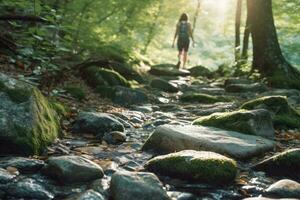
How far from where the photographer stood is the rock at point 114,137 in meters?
6.05

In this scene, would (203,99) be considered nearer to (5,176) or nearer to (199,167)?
(199,167)

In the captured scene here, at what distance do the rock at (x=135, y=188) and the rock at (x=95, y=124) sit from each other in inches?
94.0

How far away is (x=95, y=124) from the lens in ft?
21.2

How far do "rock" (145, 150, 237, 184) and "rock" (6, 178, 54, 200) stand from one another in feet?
4.25

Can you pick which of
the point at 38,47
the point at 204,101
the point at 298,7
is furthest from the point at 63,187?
the point at 298,7

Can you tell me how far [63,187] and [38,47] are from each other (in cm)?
379

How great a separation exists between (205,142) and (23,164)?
2.20 m

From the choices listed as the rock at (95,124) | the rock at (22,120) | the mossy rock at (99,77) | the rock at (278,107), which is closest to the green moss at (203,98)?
the mossy rock at (99,77)

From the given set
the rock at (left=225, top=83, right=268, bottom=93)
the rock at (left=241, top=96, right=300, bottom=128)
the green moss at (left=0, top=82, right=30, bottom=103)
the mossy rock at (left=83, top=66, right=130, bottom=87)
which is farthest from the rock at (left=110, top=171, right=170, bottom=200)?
the rock at (left=225, top=83, right=268, bottom=93)

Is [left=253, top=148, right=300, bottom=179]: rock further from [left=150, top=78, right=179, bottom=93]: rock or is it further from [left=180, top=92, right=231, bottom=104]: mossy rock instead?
[left=150, top=78, right=179, bottom=93]: rock

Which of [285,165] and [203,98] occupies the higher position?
[285,165]

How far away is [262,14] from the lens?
13.6 meters

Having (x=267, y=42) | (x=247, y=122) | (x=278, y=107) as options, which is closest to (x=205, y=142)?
(x=247, y=122)

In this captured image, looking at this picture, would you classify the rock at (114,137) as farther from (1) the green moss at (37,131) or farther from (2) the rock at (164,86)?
(2) the rock at (164,86)
